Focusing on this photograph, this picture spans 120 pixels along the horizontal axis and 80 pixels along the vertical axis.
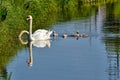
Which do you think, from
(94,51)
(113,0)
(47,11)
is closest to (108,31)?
(94,51)

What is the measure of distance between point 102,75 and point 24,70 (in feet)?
7.31

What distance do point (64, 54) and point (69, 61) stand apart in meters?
1.53

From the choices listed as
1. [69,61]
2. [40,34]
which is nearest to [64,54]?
[69,61]

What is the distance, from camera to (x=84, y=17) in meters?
32.9

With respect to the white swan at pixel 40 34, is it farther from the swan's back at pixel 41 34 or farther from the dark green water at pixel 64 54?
the dark green water at pixel 64 54

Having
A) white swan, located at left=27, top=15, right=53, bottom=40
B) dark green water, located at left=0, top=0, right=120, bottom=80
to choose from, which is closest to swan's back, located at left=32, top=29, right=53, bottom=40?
white swan, located at left=27, top=15, right=53, bottom=40

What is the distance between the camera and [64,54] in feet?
61.1

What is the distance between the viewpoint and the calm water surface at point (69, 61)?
1498 centimetres

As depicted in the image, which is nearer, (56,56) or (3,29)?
(56,56)

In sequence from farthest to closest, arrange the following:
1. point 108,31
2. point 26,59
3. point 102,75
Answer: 1. point 108,31
2. point 26,59
3. point 102,75

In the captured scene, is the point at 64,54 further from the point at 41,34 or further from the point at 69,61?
the point at 41,34

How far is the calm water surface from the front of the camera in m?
15.0

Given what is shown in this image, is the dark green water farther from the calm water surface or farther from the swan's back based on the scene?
the swan's back

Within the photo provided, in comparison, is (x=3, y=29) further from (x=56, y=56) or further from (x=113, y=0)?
(x=113, y=0)
